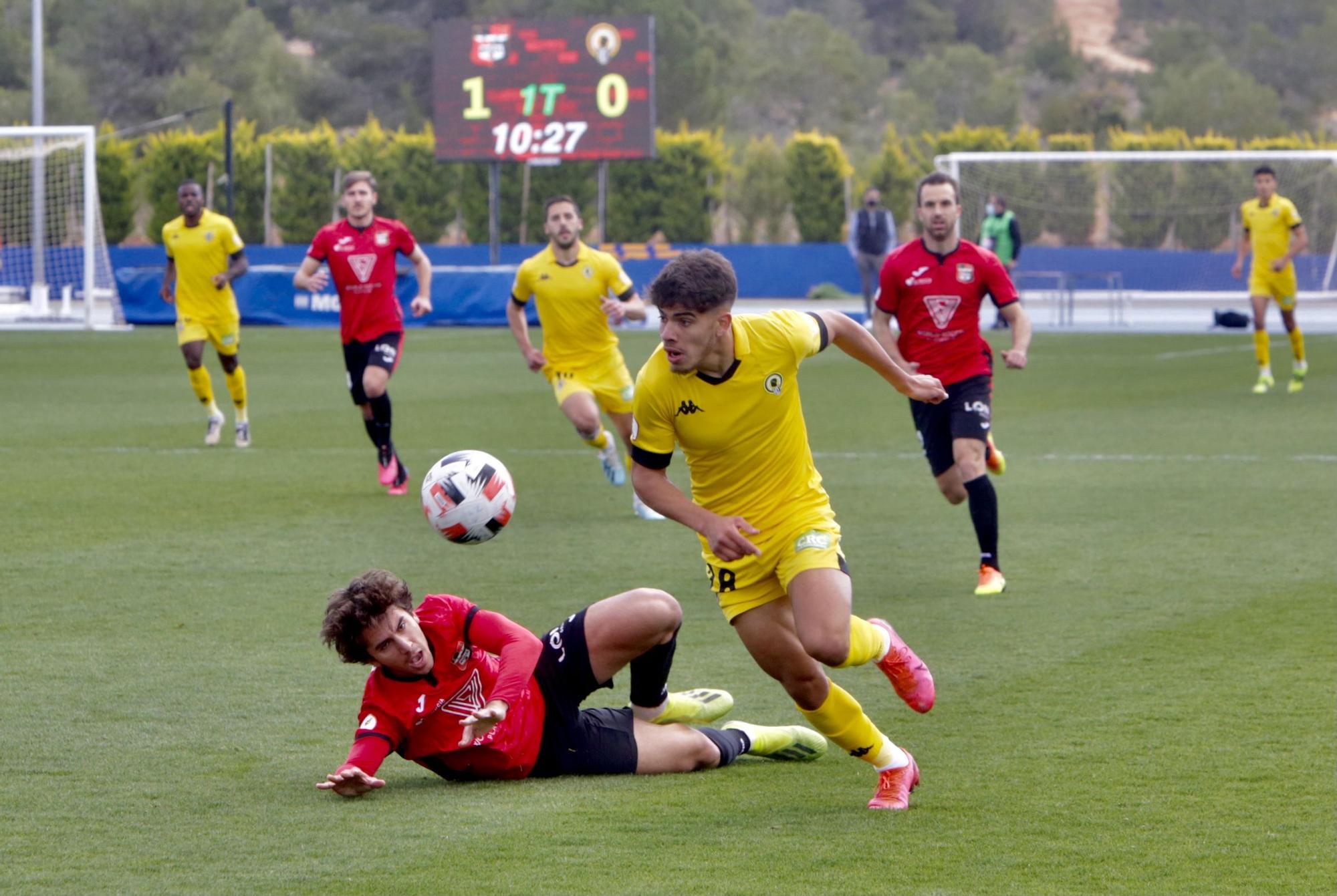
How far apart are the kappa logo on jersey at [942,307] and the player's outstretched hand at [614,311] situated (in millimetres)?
2566

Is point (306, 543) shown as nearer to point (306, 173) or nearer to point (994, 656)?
point (994, 656)

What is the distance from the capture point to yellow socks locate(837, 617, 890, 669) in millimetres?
5156

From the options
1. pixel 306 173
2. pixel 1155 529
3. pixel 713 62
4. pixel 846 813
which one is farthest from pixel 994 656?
pixel 713 62

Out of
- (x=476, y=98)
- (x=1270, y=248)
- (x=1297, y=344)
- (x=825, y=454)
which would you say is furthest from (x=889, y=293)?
(x=476, y=98)

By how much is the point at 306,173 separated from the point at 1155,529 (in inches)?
1420

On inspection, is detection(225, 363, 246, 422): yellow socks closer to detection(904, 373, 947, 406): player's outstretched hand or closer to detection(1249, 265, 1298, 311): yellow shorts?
detection(904, 373, 947, 406): player's outstretched hand

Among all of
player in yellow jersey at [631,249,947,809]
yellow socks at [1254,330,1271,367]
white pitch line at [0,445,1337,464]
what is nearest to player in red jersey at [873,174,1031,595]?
player in yellow jersey at [631,249,947,809]

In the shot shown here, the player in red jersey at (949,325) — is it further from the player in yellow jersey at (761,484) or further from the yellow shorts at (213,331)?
the yellow shorts at (213,331)

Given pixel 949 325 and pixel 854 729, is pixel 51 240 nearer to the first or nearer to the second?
pixel 949 325

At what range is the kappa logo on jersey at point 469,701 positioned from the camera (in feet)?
17.2

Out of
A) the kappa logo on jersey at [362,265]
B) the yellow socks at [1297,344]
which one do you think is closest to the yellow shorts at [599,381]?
the kappa logo on jersey at [362,265]

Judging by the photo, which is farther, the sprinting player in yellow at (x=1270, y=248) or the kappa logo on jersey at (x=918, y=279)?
the sprinting player in yellow at (x=1270, y=248)

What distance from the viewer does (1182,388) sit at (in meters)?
19.8

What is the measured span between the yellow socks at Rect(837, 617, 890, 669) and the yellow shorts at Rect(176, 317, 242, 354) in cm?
1044
